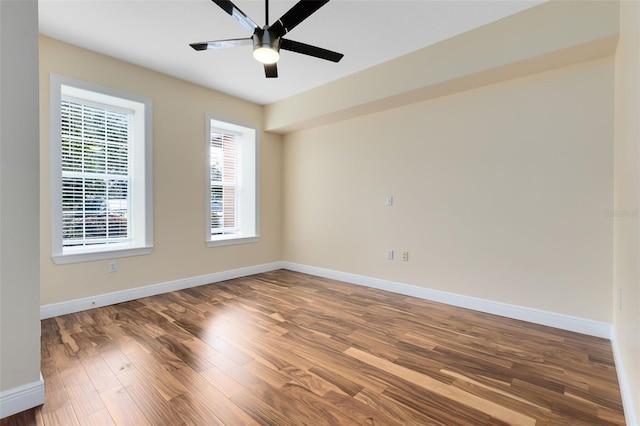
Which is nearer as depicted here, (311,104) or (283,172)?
(311,104)

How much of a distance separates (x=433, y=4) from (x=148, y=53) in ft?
9.69

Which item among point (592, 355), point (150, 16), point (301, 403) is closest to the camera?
point (301, 403)

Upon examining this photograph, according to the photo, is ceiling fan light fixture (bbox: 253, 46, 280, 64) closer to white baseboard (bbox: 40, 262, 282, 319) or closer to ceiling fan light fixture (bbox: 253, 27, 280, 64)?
ceiling fan light fixture (bbox: 253, 27, 280, 64)

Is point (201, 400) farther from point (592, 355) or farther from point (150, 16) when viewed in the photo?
point (150, 16)

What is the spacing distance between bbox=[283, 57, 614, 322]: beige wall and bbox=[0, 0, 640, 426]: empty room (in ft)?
0.07

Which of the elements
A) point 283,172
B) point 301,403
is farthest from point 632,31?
point 283,172

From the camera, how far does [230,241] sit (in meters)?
4.54

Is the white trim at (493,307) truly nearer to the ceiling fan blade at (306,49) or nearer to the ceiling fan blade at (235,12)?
the ceiling fan blade at (306,49)

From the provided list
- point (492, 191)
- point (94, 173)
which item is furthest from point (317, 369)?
point (94, 173)

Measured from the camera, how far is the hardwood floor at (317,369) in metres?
1.59

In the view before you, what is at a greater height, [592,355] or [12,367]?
[12,367]

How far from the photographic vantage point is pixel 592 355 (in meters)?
2.22

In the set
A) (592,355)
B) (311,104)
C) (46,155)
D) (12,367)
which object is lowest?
(592,355)

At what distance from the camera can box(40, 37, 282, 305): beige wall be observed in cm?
294
